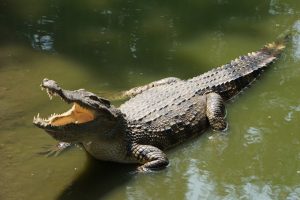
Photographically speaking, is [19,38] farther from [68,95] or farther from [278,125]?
[278,125]

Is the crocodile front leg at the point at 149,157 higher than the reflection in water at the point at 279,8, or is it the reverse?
the reflection in water at the point at 279,8

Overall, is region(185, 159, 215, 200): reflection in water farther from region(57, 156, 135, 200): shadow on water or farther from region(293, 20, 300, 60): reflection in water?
region(293, 20, 300, 60): reflection in water

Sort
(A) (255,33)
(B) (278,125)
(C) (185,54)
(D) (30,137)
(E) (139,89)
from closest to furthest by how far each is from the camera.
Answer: (D) (30,137), (B) (278,125), (E) (139,89), (C) (185,54), (A) (255,33)

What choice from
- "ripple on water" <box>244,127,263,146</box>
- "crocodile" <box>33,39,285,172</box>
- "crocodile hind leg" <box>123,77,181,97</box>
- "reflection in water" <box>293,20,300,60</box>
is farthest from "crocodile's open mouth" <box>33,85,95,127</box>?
"reflection in water" <box>293,20,300,60</box>

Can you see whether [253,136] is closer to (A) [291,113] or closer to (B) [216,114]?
(B) [216,114]

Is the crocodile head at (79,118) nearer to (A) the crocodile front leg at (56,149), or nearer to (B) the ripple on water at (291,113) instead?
(A) the crocodile front leg at (56,149)

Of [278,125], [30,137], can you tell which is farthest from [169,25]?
[30,137]

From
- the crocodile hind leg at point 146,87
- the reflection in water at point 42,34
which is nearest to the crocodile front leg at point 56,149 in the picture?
the crocodile hind leg at point 146,87
